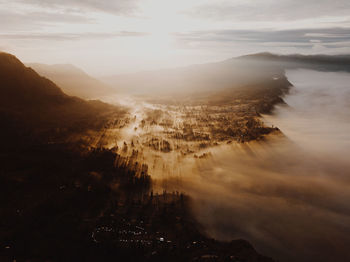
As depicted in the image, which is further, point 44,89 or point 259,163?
point 44,89

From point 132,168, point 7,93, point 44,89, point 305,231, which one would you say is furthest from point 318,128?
point 7,93

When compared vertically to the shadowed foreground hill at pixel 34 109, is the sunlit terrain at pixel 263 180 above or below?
below

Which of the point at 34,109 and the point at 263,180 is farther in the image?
the point at 34,109

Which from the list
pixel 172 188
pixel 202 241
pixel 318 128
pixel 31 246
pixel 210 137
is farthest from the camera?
pixel 318 128

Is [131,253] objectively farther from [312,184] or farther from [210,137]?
[210,137]

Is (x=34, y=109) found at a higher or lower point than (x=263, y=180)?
higher

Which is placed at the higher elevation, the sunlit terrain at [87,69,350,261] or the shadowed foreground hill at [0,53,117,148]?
the shadowed foreground hill at [0,53,117,148]

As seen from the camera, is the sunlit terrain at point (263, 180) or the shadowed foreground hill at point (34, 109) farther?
the shadowed foreground hill at point (34, 109)

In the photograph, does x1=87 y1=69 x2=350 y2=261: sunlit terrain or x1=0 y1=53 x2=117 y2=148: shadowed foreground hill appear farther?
x1=0 y1=53 x2=117 y2=148: shadowed foreground hill
